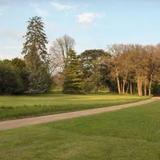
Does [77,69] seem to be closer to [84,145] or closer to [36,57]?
[36,57]

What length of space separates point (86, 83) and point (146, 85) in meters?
15.0

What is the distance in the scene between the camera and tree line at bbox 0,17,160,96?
285 feet

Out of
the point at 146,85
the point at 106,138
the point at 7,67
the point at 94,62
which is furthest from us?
the point at 94,62

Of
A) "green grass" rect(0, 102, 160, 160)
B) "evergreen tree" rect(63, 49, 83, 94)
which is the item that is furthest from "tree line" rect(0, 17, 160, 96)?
"green grass" rect(0, 102, 160, 160)

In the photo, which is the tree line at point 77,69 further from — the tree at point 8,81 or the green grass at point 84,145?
the green grass at point 84,145

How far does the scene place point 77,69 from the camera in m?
99.8

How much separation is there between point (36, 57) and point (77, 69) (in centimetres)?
1020

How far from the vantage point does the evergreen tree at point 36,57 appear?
87519 millimetres

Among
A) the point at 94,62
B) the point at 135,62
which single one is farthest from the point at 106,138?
the point at 94,62

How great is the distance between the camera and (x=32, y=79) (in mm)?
86625

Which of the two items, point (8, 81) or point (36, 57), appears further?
point (36, 57)

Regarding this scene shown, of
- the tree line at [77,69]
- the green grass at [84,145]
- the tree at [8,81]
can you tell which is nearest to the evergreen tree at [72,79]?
the tree line at [77,69]

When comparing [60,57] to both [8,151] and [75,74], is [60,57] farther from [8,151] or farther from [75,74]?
[8,151]

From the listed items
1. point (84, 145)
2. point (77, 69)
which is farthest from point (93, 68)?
point (84, 145)
